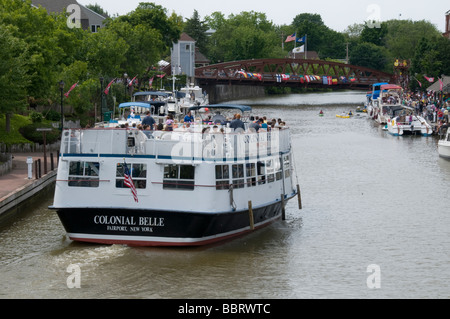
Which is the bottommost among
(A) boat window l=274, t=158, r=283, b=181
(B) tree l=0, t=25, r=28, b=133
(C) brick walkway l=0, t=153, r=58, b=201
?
(C) brick walkway l=0, t=153, r=58, b=201

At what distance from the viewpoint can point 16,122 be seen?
193 ft

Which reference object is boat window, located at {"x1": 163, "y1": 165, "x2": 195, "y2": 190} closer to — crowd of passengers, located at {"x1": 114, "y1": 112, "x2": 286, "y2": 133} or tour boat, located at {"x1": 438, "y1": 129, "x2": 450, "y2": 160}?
crowd of passengers, located at {"x1": 114, "y1": 112, "x2": 286, "y2": 133}

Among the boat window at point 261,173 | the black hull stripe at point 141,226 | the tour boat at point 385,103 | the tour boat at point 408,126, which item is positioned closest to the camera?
the black hull stripe at point 141,226

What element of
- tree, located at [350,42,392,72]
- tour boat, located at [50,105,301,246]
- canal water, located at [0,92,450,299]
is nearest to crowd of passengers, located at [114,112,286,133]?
tour boat, located at [50,105,301,246]

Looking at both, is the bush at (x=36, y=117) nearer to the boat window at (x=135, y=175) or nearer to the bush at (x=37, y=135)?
the bush at (x=37, y=135)

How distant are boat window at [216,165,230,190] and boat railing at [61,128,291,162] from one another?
383mm

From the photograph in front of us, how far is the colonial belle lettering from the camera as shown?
29.3m

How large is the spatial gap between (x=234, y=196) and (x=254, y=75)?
105248mm

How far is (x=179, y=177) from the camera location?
Result: 29.4m

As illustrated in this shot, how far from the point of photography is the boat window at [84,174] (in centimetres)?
2977

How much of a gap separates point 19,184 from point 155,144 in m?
12.7

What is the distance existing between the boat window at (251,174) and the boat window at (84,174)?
5992 mm

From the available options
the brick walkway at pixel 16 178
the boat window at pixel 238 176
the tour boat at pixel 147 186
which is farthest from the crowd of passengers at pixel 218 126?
the brick walkway at pixel 16 178

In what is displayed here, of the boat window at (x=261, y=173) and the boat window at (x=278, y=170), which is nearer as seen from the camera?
the boat window at (x=261, y=173)
